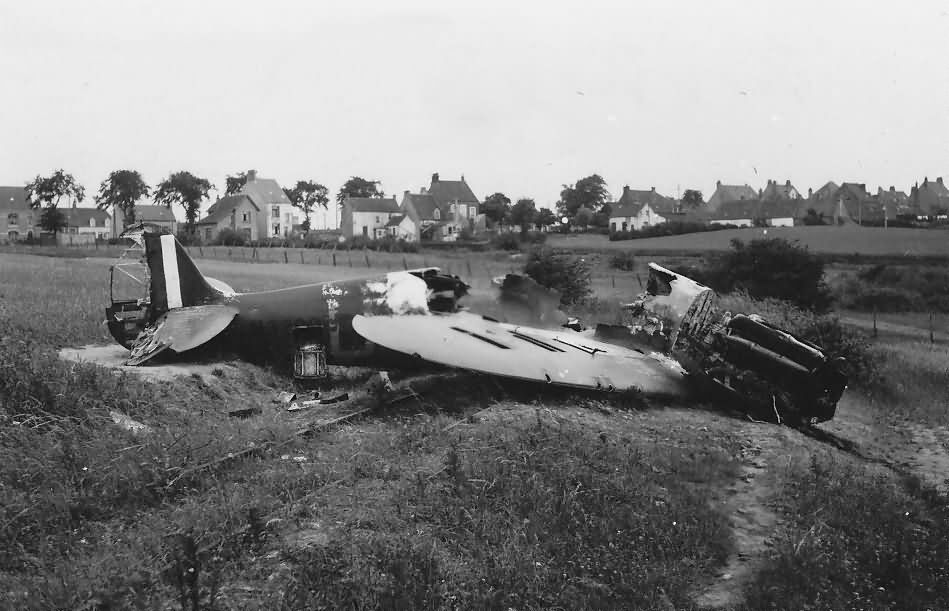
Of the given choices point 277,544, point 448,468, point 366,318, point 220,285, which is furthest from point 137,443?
point 220,285

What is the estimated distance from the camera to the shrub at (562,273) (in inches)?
699

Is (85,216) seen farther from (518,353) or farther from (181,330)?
(518,353)

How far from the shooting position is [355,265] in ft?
51.9

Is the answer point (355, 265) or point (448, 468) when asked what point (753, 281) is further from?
point (448, 468)

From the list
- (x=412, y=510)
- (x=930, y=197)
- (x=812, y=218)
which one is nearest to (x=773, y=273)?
(x=812, y=218)

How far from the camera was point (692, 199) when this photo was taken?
23.4 m

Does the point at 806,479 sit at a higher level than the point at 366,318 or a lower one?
lower

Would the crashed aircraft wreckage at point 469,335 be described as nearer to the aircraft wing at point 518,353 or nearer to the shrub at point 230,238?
the aircraft wing at point 518,353

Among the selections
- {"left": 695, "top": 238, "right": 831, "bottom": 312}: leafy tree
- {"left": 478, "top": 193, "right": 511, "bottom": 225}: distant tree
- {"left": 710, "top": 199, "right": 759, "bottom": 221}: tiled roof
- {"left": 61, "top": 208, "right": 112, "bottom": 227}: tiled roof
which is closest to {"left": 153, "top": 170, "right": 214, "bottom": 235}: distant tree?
{"left": 61, "top": 208, "right": 112, "bottom": 227}: tiled roof

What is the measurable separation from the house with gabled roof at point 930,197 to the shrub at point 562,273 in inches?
295

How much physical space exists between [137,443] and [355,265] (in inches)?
340

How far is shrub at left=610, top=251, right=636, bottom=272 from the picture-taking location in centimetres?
1898

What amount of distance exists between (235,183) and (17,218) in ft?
35.4

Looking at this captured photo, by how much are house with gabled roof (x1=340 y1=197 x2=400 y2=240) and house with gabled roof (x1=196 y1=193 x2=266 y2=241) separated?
8.71 feet
